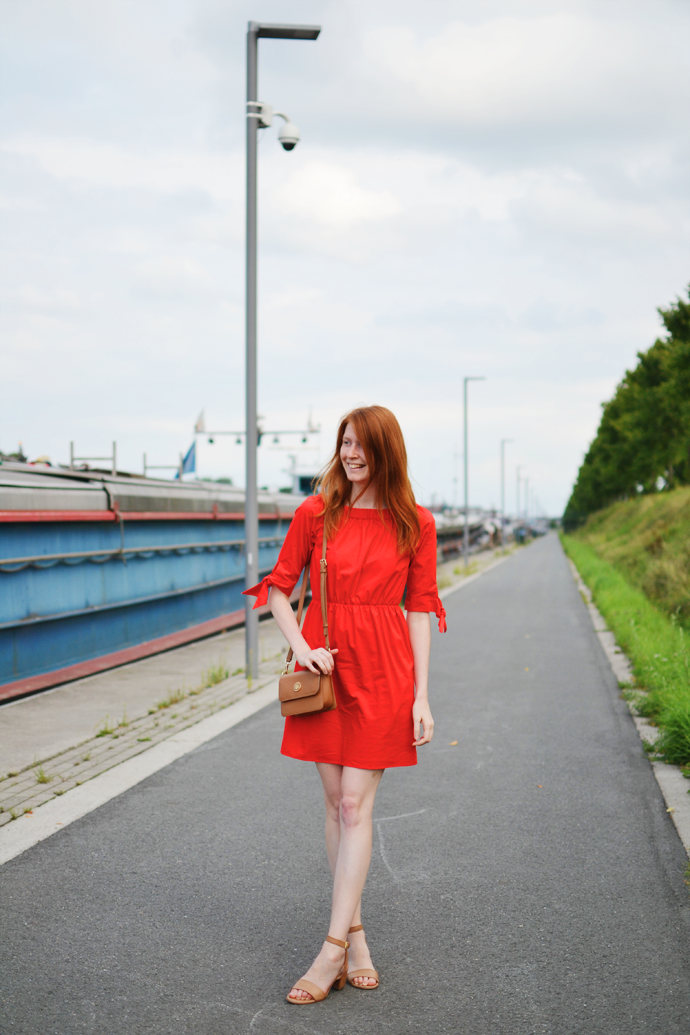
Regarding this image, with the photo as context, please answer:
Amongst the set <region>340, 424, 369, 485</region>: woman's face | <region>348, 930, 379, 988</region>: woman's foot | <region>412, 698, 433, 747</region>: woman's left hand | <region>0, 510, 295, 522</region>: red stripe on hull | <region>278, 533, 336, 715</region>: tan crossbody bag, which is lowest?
<region>348, 930, 379, 988</region>: woman's foot

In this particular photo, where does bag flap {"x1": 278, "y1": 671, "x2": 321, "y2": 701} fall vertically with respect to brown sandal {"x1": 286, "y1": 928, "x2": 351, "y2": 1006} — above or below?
above

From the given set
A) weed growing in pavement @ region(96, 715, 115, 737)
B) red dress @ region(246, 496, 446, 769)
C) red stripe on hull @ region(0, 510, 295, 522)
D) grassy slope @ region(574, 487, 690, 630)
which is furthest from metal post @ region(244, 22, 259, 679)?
red dress @ region(246, 496, 446, 769)

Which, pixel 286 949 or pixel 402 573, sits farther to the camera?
pixel 286 949

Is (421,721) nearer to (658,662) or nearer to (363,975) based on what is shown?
(363,975)

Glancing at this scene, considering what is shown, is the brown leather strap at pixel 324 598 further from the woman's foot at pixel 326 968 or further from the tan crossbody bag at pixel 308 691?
the woman's foot at pixel 326 968

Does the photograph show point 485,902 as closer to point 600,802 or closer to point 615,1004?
point 615,1004

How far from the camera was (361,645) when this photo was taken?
127 inches

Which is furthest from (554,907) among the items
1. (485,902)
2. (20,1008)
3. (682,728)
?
(682,728)

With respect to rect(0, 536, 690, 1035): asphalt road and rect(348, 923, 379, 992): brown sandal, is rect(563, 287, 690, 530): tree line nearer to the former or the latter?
rect(0, 536, 690, 1035): asphalt road

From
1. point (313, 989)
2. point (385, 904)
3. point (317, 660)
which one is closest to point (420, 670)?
point (317, 660)

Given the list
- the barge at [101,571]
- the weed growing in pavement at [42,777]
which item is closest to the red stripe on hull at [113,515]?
the barge at [101,571]

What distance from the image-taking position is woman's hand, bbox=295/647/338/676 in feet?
10.2

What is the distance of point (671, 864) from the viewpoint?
4.48 meters

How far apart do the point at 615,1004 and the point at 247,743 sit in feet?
13.7
